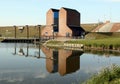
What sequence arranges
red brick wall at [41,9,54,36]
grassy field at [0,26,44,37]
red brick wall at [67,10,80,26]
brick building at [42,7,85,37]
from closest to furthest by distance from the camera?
brick building at [42,7,85,37]
red brick wall at [67,10,80,26]
red brick wall at [41,9,54,36]
grassy field at [0,26,44,37]

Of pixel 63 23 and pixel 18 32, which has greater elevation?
pixel 63 23

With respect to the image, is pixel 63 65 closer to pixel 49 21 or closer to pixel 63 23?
pixel 63 23

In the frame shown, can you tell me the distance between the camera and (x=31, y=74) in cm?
2984

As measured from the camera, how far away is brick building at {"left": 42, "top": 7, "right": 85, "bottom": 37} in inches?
3487

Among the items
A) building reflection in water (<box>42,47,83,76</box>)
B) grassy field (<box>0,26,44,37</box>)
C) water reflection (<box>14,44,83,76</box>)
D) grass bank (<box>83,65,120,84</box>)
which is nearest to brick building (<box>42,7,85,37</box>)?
grassy field (<box>0,26,44,37</box>)

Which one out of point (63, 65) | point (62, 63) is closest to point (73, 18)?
point (62, 63)

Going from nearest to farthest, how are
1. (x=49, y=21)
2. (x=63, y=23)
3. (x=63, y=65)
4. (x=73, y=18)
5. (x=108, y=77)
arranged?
(x=108, y=77) → (x=63, y=65) → (x=63, y=23) → (x=73, y=18) → (x=49, y=21)

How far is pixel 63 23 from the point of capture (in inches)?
3501

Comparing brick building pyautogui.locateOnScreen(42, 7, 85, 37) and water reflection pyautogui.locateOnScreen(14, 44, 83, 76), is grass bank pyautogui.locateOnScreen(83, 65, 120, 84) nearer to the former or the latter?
water reflection pyautogui.locateOnScreen(14, 44, 83, 76)

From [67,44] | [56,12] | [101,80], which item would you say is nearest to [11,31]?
[56,12]

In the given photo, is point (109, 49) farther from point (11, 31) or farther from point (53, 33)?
point (11, 31)

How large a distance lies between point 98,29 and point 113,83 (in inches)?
3327

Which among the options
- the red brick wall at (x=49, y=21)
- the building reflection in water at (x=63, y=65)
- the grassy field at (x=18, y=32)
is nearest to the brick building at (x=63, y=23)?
the red brick wall at (x=49, y=21)

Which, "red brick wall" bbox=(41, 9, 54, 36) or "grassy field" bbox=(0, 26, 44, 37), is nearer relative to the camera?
"red brick wall" bbox=(41, 9, 54, 36)
